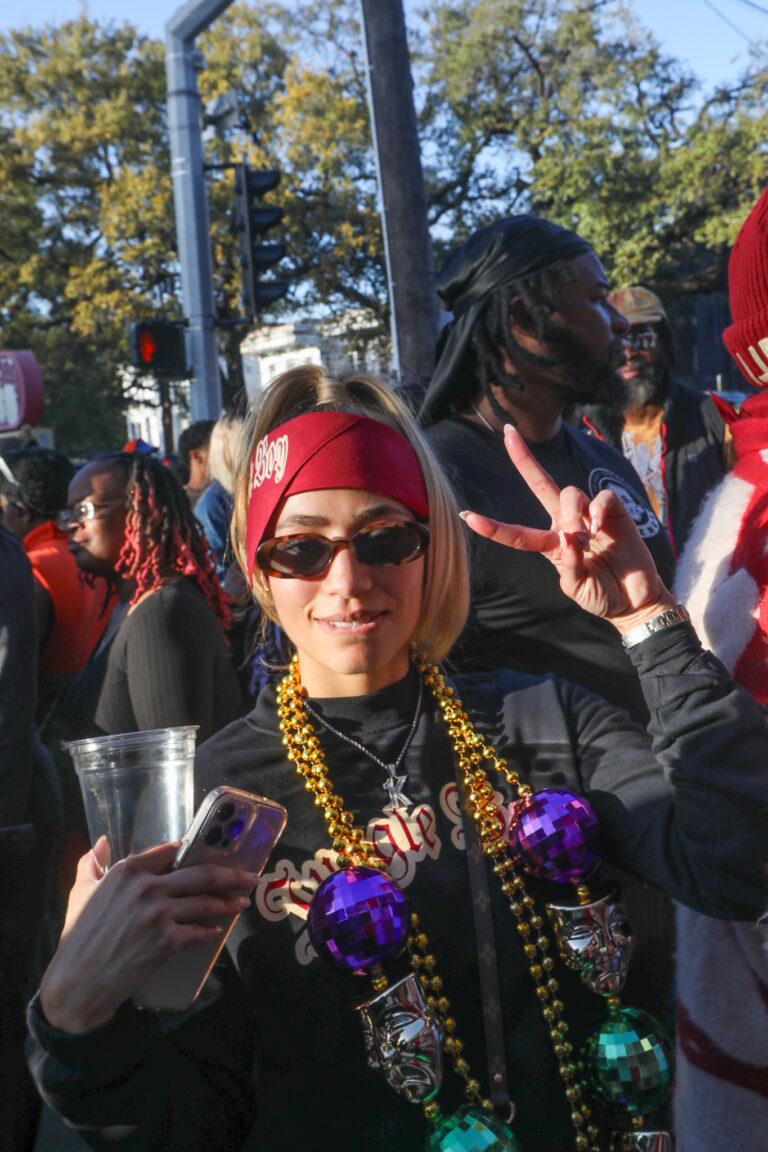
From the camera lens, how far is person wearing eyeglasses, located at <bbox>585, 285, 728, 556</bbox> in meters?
4.80

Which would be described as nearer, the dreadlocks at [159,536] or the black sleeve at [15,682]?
the black sleeve at [15,682]

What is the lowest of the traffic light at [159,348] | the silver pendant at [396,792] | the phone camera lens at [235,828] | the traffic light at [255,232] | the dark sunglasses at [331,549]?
the silver pendant at [396,792]

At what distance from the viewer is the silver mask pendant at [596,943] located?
1447 mm

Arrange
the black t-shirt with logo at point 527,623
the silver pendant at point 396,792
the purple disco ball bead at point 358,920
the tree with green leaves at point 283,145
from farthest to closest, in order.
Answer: the tree with green leaves at point 283,145 < the black t-shirt with logo at point 527,623 < the silver pendant at point 396,792 < the purple disco ball bead at point 358,920

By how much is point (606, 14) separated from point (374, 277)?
6.84 meters

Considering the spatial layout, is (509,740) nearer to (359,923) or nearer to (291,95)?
(359,923)

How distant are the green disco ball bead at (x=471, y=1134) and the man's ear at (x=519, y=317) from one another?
6.32ft

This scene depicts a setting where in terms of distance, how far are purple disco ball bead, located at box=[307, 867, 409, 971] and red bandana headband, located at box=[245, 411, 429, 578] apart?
58 cm

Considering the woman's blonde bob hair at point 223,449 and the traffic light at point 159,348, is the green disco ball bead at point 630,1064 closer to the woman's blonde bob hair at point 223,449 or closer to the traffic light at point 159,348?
the woman's blonde bob hair at point 223,449

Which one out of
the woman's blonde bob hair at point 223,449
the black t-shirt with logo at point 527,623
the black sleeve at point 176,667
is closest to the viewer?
the black t-shirt with logo at point 527,623

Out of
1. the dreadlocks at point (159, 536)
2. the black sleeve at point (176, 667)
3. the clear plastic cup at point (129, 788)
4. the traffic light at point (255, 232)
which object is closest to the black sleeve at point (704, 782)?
the clear plastic cup at point (129, 788)

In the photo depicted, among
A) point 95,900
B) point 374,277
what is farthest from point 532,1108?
point 374,277

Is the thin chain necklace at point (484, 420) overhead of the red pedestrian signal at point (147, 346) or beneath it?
beneath

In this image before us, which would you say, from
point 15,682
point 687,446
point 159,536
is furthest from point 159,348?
point 15,682
